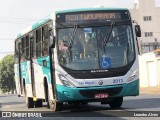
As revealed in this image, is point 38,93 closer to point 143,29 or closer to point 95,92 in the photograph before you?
point 95,92

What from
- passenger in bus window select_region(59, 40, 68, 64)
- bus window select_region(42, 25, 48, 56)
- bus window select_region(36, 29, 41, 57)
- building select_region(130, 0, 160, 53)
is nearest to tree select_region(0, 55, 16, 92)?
building select_region(130, 0, 160, 53)

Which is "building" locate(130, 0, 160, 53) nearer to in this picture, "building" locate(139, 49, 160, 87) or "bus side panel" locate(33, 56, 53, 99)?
"building" locate(139, 49, 160, 87)

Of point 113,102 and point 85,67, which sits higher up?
point 85,67

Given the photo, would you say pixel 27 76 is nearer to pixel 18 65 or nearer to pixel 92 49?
pixel 18 65

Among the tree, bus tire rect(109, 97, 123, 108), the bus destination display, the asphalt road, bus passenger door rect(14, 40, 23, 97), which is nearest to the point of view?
the asphalt road

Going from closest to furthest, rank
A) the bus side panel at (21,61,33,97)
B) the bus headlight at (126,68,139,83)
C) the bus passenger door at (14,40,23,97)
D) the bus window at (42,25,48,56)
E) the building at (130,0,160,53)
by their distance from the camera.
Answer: the bus headlight at (126,68,139,83)
the bus window at (42,25,48,56)
the bus side panel at (21,61,33,97)
the bus passenger door at (14,40,23,97)
the building at (130,0,160,53)

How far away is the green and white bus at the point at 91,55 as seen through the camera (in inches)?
615

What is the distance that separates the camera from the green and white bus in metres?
15.6

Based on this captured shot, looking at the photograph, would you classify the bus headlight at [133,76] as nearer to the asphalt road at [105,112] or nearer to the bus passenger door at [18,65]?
the asphalt road at [105,112]

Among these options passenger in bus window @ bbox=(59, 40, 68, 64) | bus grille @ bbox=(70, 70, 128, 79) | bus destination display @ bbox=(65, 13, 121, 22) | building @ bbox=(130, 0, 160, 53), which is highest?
building @ bbox=(130, 0, 160, 53)

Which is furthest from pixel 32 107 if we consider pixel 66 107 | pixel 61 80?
pixel 61 80

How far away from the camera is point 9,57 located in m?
122

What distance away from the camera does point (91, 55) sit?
51.8 feet

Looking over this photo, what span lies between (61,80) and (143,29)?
7012 cm
